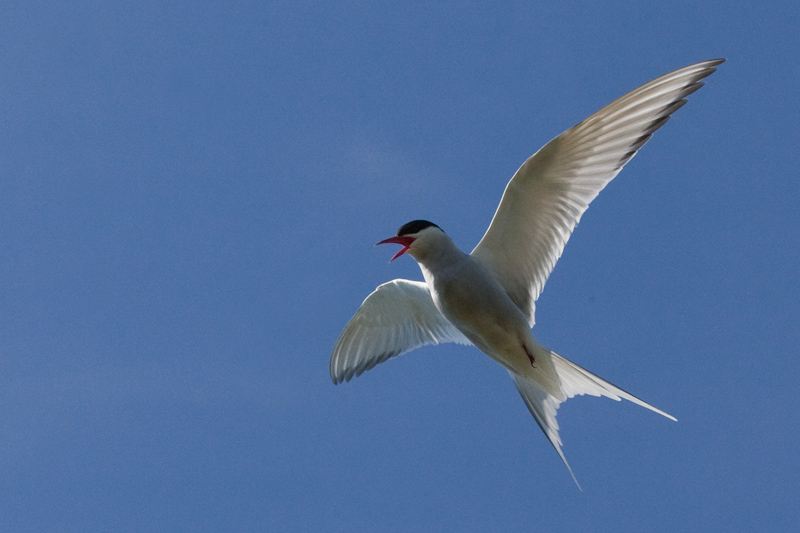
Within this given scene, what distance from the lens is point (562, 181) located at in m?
5.05

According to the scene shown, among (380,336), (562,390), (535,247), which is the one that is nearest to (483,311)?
(535,247)

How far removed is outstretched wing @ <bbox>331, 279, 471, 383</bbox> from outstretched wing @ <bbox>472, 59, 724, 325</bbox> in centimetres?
104

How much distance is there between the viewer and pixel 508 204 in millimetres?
5156

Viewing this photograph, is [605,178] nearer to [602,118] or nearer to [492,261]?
[602,118]

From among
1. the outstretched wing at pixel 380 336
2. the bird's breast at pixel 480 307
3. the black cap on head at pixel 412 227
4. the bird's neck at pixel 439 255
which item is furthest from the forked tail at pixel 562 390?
the black cap on head at pixel 412 227

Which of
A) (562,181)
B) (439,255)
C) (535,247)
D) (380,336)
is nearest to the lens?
(562,181)

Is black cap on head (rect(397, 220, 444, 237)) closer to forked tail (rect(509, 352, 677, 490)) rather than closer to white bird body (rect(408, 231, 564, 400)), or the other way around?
white bird body (rect(408, 231, 564, 400))

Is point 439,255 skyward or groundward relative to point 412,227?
groundward

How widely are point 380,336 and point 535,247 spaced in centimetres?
166

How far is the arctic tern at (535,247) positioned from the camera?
473cm

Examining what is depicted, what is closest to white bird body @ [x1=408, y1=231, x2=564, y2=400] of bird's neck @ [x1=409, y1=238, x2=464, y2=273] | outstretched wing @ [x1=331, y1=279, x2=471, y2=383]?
bird's neck @ [x1=409, y1=238, x2=464, y2=273]

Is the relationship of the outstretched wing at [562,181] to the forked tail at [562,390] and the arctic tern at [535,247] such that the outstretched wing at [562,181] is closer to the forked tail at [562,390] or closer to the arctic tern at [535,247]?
the arctic tern at [535,247]

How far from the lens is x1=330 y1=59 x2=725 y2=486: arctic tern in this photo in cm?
473

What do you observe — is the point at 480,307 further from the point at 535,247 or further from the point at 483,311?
the point at 535,247
